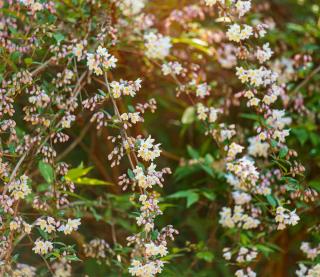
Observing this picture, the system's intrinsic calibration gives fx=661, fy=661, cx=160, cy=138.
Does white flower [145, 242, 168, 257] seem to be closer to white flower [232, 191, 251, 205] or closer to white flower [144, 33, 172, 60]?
white flower [232, 191, 251, 205]

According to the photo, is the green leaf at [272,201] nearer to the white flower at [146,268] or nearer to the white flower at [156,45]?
the white flower at [146,268]

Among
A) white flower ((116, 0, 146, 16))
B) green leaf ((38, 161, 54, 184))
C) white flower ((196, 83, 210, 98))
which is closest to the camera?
green leaf ((38, 161, 54, 184))

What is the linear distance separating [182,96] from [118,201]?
0.69 meters

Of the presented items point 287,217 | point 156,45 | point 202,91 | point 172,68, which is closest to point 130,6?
point 156,45

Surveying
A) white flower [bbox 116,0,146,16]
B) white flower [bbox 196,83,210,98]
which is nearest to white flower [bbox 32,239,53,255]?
white flower [bbox 196,83,210,98]

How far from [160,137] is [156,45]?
3.18 ft

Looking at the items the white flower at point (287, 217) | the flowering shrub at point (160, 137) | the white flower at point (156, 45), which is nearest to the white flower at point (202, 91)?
the flowering shrub at point (160, 137)

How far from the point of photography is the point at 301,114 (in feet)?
9.31

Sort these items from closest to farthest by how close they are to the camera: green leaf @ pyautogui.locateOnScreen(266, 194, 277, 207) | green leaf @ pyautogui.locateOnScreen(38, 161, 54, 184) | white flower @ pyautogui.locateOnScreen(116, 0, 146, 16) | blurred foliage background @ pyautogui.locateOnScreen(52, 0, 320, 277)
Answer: green leaf @ pyautogui.locateOnScreen(266, 194, 277, 207) → green leaf @ pyautogui.locateOnScreen(38, 161, 54, 184) → white flower @ pyautogui.locateOnScreen(116, 0, 146, 16) → blurred foliage background @ pyautogui.locateOnScreen(52, 0, 320, 277)

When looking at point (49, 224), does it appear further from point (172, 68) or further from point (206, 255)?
point (172, 68)

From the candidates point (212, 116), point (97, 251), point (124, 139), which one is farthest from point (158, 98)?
point (124, 139)

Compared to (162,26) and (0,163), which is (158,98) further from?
(0,163)

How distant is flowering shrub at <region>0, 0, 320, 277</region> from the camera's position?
2.05m

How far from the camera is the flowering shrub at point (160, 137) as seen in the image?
2055 millimetres
